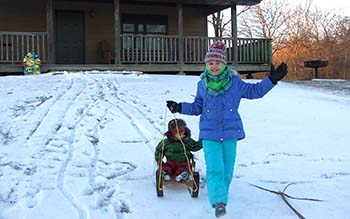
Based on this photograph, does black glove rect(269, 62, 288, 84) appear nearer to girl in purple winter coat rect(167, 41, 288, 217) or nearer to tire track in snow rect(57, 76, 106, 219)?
girl in purple winter coat rect(167, 41, 288, 217)

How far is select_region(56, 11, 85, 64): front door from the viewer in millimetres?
18844

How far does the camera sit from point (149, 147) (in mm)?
5973

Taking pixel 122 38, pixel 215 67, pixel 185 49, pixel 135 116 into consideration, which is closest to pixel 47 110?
pixel 135 116

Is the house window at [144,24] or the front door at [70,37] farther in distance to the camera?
the house window at [144,24]

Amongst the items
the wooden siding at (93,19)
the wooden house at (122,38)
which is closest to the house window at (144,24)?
the wooden house at (122,38)

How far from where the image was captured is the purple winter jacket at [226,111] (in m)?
4.04

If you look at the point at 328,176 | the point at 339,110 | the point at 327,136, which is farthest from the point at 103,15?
the point at 328,176

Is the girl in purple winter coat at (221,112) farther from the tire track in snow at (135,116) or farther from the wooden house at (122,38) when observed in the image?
the wooden house at (122,38)

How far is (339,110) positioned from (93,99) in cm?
498

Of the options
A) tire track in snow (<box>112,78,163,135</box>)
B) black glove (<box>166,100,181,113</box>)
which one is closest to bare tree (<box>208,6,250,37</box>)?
tire track in snow (<box>112,78,163,135</box>)

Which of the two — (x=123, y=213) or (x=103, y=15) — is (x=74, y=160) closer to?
(x=123, y=213)

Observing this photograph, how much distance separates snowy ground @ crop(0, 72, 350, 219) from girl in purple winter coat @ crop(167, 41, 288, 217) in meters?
0.39

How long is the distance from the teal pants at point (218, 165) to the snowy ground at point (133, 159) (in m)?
0.23

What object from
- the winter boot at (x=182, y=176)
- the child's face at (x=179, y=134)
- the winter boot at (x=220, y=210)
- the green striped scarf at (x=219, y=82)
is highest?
the green striped scarf at (x=219, y=82)
